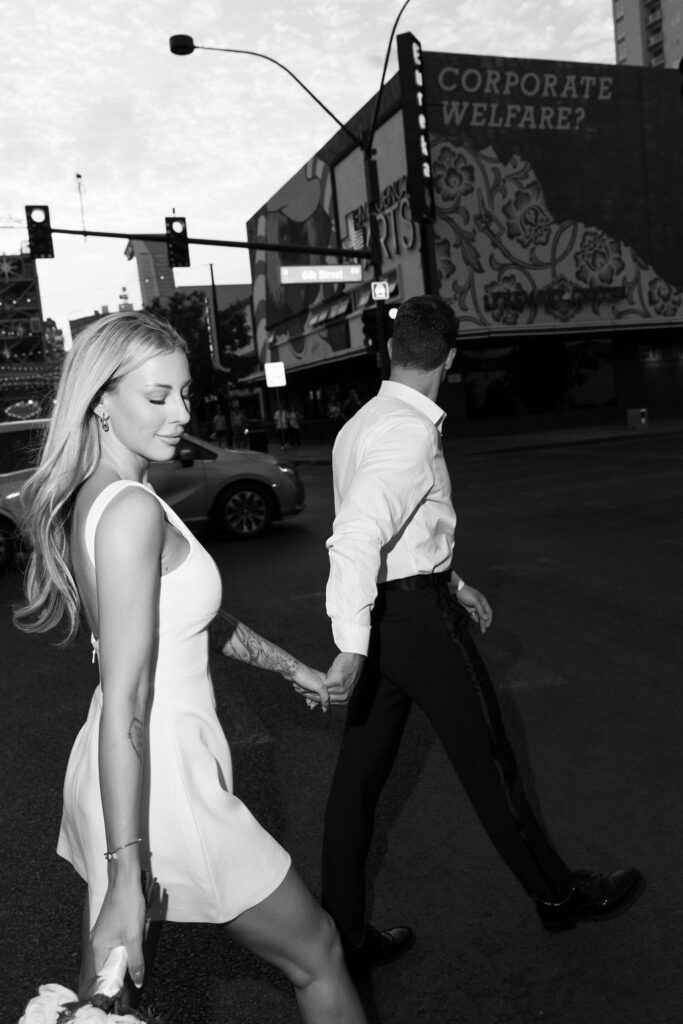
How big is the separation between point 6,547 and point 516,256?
2269 centimetres

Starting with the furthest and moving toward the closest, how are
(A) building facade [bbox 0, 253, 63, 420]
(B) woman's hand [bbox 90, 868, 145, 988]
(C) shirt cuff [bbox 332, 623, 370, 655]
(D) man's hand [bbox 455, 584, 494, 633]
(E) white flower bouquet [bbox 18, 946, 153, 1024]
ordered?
(A) building facade [bbox 0, 253, 63, 420]
(D) man's hand [bbox 455, 584, 494, 633]
(C) shirt cuff [bbox 332, 623, 370, 655]
(B) woman's hand [bbox 90, 868, 145, 988]
(E) white flower bouquet [bbox 18, 946, 153, 1024]

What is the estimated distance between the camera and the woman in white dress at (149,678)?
168cm

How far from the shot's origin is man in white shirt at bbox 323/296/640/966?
2635mm

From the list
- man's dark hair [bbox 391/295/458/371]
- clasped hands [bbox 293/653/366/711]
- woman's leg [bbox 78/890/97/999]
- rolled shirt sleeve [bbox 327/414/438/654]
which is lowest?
woman's leg [bbox 78/890/97/999]

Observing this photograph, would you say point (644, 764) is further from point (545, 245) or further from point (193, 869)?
point (545, 245)

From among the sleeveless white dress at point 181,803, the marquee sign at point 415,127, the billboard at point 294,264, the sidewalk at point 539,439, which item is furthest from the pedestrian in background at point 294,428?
the sleeveless white dress at point 181,803

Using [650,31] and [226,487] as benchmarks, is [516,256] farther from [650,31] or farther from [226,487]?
[650,31]

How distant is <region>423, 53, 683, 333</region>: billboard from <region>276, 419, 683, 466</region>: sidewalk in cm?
329

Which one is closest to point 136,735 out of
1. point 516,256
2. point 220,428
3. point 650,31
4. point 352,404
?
point 352,404

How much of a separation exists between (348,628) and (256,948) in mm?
796

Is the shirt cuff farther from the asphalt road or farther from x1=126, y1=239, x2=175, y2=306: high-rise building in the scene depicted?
x1=126, y1=239, x2=175, y2=306: high-rise building

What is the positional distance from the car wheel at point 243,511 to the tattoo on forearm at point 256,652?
9.86 metres

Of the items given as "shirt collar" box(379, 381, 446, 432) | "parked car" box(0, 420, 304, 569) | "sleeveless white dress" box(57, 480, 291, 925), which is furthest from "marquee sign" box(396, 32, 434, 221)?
"sleeveless white dress" box(57, 480, 291, 925)

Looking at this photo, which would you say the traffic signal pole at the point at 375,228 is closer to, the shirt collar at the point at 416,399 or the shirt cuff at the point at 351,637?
the shirt collar at the point at 416,399
